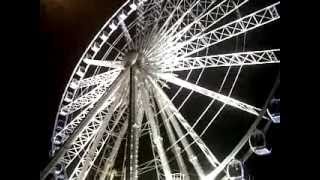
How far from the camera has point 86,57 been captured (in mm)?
15859

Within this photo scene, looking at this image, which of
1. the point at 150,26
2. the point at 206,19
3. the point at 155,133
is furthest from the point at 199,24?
the point at 155,133

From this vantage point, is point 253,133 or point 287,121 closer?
point 287,121

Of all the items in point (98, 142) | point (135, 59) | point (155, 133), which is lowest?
point (98, 142)

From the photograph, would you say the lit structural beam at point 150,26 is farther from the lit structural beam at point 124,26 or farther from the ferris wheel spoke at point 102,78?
the ferris wheel spoke at point 102,78

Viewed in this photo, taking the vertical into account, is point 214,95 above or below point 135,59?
below

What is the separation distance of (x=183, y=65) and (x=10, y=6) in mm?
6782

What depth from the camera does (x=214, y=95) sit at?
1293cm

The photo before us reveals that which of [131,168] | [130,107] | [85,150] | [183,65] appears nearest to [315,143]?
[131,168]

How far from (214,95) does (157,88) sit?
1.55 metres

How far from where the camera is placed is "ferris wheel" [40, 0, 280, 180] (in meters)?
12.5

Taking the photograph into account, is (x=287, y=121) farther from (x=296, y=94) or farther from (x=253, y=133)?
(x=253, y=133)

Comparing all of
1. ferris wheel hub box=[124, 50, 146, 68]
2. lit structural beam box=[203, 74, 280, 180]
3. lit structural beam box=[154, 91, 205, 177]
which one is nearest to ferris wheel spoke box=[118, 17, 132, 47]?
ferris wheel hub box=[124, 50, 146, 68]

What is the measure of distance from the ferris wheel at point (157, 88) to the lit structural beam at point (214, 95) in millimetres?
24

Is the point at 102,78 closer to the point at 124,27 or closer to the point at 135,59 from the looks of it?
the point at 124,27
